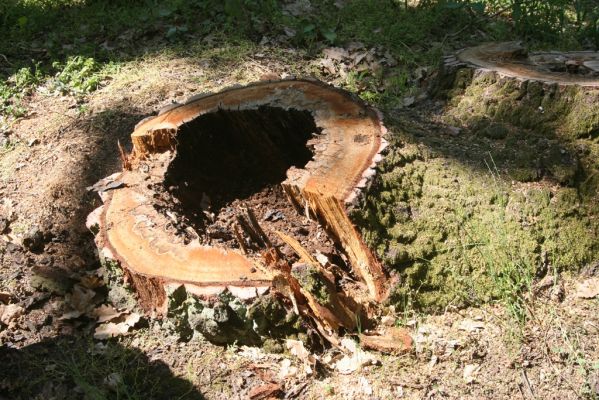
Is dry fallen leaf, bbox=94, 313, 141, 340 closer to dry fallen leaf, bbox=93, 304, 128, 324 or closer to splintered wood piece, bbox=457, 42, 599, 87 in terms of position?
dry fallen leaf, bbox=93, 304, 128, 324

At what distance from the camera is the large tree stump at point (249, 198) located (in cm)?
247

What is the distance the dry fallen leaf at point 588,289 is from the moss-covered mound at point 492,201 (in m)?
0.08

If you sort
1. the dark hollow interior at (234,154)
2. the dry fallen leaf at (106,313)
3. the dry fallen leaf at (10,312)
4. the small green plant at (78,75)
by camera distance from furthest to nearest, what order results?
the small green plant at (78,75) → the dark hollow interior at (234,154) → the dry fallen leaf at (10,312) → the dry fallen leaf at (106,313)

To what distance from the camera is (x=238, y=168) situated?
3508 mm

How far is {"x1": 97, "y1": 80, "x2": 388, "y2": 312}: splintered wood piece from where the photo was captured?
2.46 meters

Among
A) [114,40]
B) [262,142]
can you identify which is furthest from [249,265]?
[114,40]

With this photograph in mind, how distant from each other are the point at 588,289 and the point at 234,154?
6.65 feet

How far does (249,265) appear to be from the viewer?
2.43 meters

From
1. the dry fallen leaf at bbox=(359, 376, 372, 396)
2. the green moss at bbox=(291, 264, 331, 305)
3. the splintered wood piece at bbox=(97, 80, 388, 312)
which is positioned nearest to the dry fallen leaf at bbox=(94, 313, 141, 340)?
the splintered wood piece at bbox=(97, 80, 388, 312)

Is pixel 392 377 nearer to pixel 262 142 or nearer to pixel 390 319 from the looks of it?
pixel 390 319

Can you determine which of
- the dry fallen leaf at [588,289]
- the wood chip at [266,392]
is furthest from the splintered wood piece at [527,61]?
the wood chip at [266,392]

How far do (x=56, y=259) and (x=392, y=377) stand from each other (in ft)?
6.40

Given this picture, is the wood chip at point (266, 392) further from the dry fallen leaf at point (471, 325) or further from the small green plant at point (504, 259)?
the small green plant at point (504, 259)

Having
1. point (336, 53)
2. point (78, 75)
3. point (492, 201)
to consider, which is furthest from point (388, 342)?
point (78, 75)
